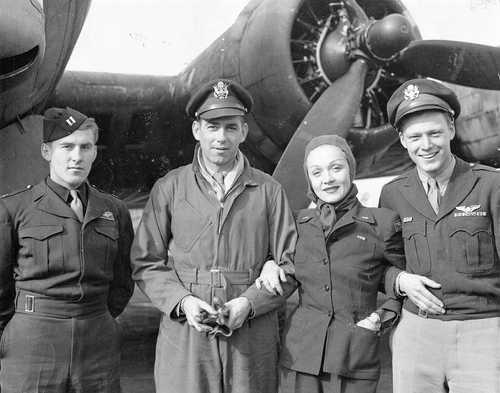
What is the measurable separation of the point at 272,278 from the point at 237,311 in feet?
0.66

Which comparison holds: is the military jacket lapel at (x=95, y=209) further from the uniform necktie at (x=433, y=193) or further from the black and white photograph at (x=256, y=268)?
the uniform necktie at (x=433, y=193)

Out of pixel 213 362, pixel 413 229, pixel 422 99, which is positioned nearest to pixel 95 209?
pixel 213 362

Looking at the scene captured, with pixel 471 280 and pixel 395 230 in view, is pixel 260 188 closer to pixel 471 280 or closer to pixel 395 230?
pixel 395 230

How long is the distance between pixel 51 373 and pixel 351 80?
4.32 m

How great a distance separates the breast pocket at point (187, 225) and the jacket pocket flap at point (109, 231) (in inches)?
11.6

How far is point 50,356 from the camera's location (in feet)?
8.39

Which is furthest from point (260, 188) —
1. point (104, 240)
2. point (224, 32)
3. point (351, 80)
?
point (224, 32)

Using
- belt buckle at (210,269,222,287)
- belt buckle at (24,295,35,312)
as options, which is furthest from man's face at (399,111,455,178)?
belt buckle at (24,295,35,312)

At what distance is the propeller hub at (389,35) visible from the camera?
560cm

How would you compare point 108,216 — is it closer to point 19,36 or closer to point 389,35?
point 19,36

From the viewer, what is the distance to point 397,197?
2.73 meters

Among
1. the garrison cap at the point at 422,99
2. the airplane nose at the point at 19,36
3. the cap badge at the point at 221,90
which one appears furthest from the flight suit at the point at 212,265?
the airplane nose at the point at 19,36

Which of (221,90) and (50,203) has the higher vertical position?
(221,90)

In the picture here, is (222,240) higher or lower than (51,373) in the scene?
higher
